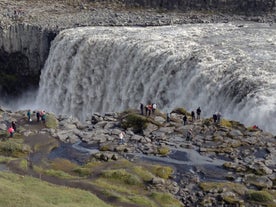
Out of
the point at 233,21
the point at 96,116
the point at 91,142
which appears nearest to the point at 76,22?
the point at 233,21

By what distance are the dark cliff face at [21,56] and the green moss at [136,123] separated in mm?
38438

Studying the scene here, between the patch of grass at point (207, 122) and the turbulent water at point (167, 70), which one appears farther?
the turbulent water at point (167, 70)

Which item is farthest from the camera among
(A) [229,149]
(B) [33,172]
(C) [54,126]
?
(C) [54,126]

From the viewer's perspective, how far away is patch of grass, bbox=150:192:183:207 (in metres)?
31.0

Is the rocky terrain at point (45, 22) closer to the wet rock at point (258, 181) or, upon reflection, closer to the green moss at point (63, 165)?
the green moss at point (63, 165)

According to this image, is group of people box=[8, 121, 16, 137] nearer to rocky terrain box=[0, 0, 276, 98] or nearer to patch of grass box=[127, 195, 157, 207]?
patch of grass box=[127, 195, 157, 207]

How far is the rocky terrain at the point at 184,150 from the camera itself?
32688 millimetres

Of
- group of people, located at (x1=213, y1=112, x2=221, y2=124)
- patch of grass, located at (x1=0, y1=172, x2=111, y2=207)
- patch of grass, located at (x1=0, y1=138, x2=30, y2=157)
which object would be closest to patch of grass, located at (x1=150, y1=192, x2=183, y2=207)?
patch of grass, located at (x1=0, y1=172, x2=111, y2=207)

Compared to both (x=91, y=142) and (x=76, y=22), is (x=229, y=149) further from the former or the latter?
(x=76, y=22)

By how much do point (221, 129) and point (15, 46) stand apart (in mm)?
50165

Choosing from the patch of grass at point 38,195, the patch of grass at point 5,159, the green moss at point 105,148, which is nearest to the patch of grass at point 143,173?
the green moss at point 105,148

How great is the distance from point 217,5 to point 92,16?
2121 centimetres

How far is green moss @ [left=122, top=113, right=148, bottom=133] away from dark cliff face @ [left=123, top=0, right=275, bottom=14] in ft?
148

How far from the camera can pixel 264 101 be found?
42.8m
